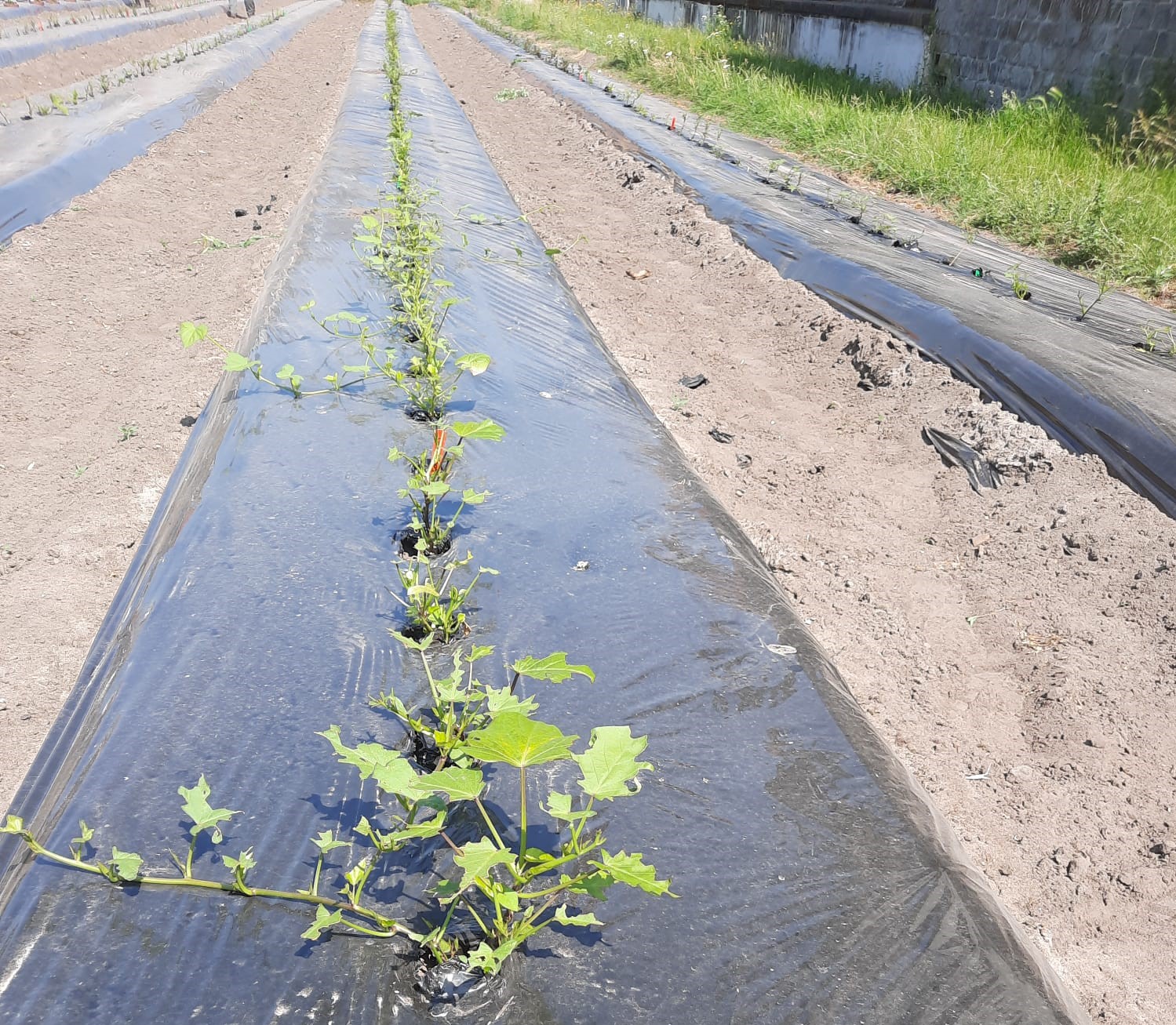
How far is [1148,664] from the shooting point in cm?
227

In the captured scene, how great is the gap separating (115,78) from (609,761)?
40.9ft

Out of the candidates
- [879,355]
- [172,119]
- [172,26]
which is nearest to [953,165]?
[879,355]

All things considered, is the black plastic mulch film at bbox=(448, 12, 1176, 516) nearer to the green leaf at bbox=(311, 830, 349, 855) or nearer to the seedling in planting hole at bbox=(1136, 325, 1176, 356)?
the seedling in planting hole at bbox=(1136, 325, 1176, 356)

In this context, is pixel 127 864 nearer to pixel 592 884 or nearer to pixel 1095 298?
pixel 592 884

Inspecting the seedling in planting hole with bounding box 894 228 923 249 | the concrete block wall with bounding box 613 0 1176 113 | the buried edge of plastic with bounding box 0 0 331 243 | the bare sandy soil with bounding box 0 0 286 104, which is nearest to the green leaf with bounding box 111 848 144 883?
the seedling in planting hole with bounding box 894 228 923 249

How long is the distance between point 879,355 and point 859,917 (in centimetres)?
323

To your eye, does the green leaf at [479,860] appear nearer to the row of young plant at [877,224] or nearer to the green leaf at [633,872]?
the green leaf at [633,872]

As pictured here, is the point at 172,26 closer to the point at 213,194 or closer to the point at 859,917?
the point at 213,194

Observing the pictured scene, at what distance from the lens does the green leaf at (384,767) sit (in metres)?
1.00

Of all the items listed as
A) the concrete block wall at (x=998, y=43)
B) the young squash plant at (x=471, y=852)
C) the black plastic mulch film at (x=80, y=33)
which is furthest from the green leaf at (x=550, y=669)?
the black plastic mulch film at (x=80, y=33)

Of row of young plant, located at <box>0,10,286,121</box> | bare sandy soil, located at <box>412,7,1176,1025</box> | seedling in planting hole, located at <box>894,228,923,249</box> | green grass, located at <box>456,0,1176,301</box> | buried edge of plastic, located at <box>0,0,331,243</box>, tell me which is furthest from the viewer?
row of young plant, located at <box>0,10,286,121</box>

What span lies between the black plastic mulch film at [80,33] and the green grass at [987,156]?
30.9ft

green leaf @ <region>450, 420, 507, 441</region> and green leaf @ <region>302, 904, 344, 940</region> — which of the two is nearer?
green leaf @ <region>302, 904, 344, 940</region>

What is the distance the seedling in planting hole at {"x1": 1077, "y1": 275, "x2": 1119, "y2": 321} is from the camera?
3742mm
